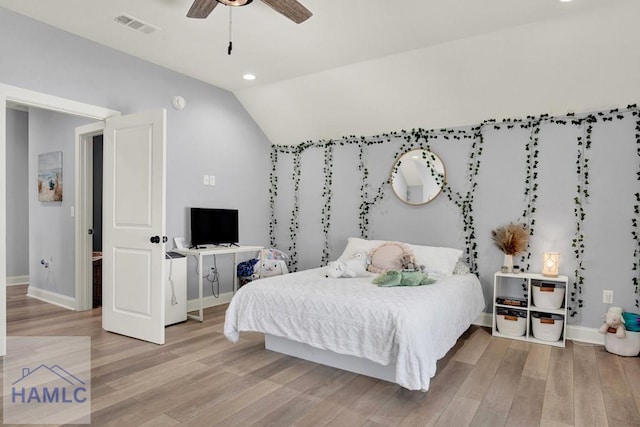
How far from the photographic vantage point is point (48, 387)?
2.60 metres

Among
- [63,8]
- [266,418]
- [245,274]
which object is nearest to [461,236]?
[245,274]

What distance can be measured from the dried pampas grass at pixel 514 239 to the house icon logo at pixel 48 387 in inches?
147

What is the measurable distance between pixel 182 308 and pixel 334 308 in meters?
2.12

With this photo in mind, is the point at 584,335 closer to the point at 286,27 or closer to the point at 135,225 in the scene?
the point at 286,27

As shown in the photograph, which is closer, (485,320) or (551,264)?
(551,264)

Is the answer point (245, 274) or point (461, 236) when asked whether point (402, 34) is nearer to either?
point (461, 236)

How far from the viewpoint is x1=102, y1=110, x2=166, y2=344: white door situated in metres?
3.44

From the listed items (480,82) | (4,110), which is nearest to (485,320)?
(480,82)

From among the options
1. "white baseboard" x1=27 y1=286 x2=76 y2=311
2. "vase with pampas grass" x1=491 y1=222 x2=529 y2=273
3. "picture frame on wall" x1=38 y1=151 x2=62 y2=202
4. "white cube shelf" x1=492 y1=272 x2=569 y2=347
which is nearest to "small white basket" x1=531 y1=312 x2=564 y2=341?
"white cube shelf" x1=492 y1=272 x2=569 y2=347

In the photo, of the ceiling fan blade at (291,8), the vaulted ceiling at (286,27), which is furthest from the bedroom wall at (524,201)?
the ceiling fan blade at (291,8)

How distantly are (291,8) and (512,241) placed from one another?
2964mm

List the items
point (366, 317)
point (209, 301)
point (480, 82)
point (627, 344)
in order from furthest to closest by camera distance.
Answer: point (209, 301), point (480, 82), point (627, 344), point (366, 317)

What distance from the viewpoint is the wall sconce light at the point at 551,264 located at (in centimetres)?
374

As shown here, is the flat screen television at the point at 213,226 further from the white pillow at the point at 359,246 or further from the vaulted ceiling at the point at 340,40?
the vaulted ceiling at the point at 340,40
